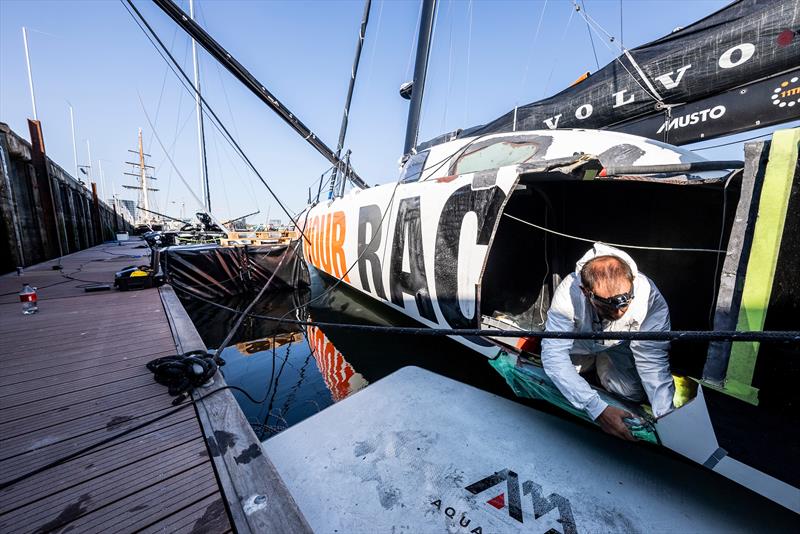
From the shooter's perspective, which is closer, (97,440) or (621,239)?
(97,440)

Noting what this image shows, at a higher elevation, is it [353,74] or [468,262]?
[353,74]

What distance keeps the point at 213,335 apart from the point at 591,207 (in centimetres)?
458

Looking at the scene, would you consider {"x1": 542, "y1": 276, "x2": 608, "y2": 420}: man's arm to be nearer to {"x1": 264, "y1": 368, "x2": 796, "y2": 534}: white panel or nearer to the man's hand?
the man's hand

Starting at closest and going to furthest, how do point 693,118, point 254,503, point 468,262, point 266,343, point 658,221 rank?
point 254,503
point 468,262
point 658,221
point 693,118
point 266,343

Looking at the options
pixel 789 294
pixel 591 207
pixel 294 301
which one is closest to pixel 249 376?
pixel 294 301

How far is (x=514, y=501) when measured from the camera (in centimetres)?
119

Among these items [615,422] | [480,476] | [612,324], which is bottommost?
[480,476]

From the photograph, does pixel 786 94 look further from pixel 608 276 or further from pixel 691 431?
pixel 691 431

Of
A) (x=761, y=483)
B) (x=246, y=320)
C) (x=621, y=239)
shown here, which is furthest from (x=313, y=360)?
(x=621, y=239)

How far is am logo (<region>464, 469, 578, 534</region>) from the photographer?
1128 millimetres

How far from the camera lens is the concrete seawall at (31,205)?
5.62 m

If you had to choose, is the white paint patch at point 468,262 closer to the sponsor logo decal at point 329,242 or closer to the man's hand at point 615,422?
the man's hand at point 615,422

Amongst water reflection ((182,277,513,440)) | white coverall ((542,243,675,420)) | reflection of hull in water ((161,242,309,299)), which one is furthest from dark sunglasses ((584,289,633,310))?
reflection of hull in water ((161,242,309,299))

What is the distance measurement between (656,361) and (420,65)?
5896 millimetres
